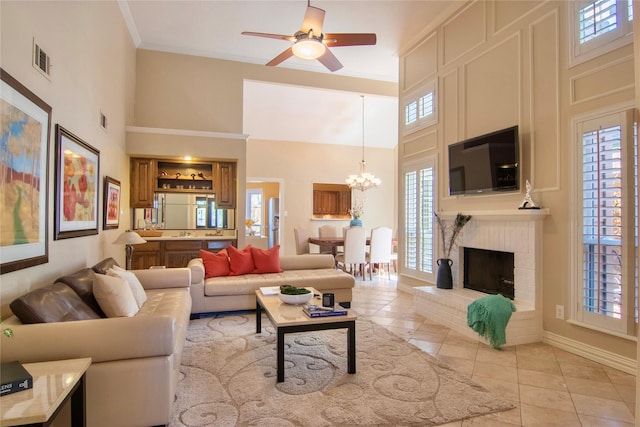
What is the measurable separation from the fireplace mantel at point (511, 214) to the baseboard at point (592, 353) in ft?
3.70

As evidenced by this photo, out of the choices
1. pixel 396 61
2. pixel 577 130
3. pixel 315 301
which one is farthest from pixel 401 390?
pixel 396 61

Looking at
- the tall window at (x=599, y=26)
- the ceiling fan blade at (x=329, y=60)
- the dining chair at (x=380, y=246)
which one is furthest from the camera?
the dining chair at (x=380, y=246)

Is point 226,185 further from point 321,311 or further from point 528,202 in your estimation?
point 528,202

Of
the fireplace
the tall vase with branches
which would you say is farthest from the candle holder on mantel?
the tall vase with branches

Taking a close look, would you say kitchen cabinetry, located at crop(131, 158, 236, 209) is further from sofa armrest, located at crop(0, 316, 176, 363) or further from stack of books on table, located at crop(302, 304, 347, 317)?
sofa armrest, located at crop(0, 316, 176, 363)

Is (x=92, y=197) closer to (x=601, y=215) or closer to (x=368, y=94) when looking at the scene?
(x=601, y=215)

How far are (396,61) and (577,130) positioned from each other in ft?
13.0

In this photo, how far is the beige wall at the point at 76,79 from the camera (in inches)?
83.8

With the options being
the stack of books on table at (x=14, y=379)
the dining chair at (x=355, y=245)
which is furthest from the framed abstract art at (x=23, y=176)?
the dining chair at (x=355, y=245)

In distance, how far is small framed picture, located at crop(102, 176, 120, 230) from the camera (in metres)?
4.20

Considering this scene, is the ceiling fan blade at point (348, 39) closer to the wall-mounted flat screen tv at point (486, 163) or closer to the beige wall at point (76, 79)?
the wall-mounted flat screen tv at point (486, 163)

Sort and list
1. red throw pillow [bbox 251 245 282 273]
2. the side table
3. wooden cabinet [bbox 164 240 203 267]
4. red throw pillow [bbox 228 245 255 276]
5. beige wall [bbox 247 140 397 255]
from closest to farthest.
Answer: the side table
red throw pillow [bbox 228 245 255 276]
red throw pillow [bbox 251 245 282 273]
wooden cabinet [bbox 164 240 203 267]
beige wall [bbox 247 140 397 255]

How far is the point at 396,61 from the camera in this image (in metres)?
6.41

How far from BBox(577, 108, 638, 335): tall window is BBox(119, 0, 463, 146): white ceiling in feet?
9.00
